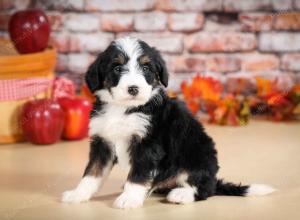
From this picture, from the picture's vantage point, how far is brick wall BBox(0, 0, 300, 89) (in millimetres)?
4746

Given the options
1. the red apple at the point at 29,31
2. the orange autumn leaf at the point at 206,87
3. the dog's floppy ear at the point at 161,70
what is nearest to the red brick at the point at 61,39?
the red apple at the point at 29,31

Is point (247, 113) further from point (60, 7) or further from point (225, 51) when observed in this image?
point (60, 7)

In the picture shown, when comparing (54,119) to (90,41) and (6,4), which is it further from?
(6,4)

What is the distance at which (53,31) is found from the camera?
4.83m

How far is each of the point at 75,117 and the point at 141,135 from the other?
153 centimetres

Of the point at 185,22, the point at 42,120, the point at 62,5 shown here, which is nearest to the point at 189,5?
the point at 185,22

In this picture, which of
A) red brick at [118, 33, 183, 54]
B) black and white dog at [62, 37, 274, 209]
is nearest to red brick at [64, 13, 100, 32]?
red brick at [118, 33, 183, 54]

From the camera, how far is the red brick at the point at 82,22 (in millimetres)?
4777

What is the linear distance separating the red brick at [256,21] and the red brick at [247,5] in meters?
0.05

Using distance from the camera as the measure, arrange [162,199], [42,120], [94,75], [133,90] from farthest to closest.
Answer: [42,120], [162,199], [94,75], [133,90]

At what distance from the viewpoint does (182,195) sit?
8.86 ft

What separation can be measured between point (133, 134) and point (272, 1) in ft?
8.13

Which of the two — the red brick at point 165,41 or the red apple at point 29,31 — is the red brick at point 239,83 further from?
the red apple at point 29,31

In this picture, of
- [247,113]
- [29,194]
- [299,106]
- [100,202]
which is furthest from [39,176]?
[299,106]
